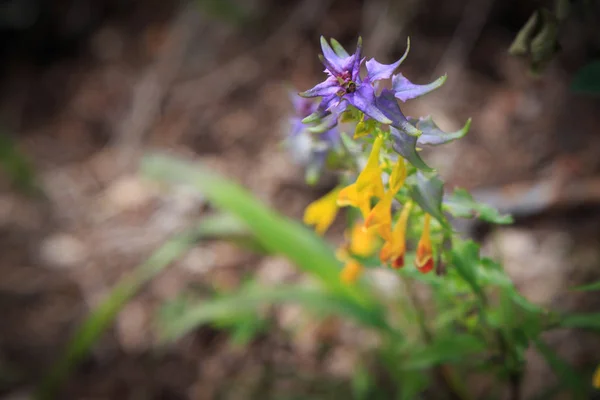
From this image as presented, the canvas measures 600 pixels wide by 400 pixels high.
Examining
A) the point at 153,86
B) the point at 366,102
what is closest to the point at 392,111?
the point at 366,102

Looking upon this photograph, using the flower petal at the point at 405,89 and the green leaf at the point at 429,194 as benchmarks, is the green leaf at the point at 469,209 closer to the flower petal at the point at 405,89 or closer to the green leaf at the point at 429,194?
the green leaf at the point at 429,194

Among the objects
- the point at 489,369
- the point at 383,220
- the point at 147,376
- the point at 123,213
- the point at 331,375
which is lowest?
the point at 489,369

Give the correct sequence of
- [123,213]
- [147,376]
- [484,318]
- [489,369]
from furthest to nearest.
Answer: [123,213] → [147,376] → [489,369] → [484,318]

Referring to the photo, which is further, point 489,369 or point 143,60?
point 143,60

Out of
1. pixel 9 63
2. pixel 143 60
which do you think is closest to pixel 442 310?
pixel 143 60

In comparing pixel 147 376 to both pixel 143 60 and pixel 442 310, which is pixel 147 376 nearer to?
pixel 442 310

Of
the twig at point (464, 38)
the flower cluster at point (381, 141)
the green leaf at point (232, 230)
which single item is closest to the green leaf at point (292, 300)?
the green leaf at point (232, 230)

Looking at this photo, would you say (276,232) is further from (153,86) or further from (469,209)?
(153,86)
